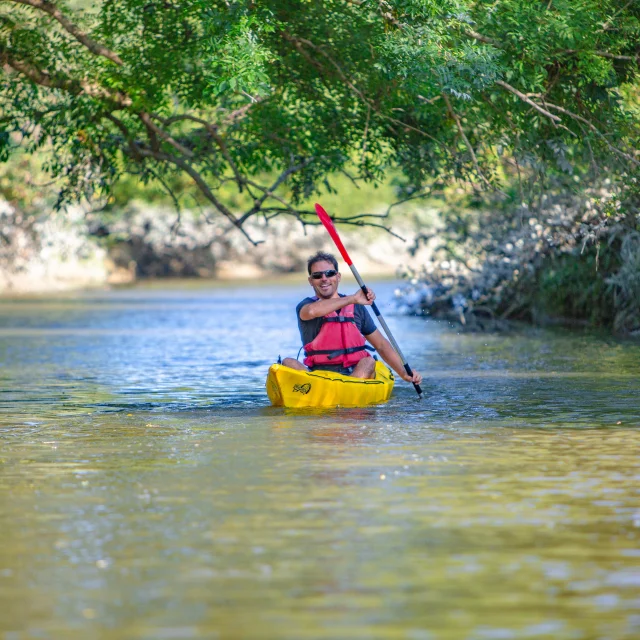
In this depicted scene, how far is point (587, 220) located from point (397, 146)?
7.52m

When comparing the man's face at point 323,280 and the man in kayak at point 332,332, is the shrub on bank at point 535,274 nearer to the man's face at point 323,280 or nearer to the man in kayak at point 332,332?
the man in kayak at point 332,332

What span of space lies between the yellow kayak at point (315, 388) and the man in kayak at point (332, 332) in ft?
0.70

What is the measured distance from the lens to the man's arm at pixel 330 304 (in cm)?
1077

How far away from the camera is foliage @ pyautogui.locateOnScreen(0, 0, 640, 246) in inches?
490

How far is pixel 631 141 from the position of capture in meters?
14.1

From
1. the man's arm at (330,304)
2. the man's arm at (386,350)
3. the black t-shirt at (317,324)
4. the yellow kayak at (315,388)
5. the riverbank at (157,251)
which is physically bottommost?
the yellow kayak at (315,388)

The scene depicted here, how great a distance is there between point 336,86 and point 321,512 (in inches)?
345

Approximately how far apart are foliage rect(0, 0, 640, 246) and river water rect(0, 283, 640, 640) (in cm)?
267

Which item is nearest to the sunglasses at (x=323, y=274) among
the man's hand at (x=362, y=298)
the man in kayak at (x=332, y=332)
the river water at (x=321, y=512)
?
the man in kayak at (x=332, y=332)

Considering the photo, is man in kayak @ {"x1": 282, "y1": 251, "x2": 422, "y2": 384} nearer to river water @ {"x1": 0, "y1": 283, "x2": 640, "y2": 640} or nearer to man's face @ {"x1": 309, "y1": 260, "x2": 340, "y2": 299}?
man's face @ {"x1": 309, "y1": 260, "x2": 340, "y2": 299}

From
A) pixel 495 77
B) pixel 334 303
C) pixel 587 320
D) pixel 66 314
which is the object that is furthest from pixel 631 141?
pixel 66 314

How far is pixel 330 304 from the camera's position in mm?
10953

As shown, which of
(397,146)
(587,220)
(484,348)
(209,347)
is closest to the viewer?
(397,146)

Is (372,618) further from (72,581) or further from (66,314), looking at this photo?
(66,314)
